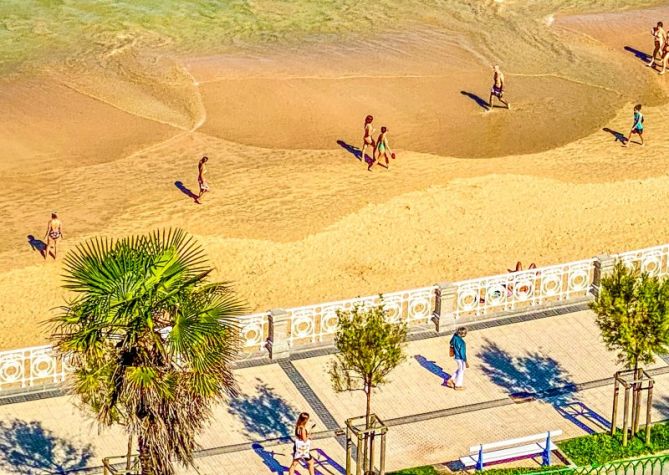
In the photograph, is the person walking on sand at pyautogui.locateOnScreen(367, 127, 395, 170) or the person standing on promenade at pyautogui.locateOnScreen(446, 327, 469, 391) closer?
the person standing on promenade at pyautogui.locateOnScreen(446, 327, 469, 391)

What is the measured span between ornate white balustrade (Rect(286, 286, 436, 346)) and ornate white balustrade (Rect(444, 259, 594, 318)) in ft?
1.93

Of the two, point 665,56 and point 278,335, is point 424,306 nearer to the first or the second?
point 278,335

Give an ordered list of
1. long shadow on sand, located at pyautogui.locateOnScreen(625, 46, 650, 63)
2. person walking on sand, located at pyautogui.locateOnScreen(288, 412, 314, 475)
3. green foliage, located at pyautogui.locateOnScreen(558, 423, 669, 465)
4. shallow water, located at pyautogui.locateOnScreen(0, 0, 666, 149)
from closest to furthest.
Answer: person walking on sand, located at pyautogui.locateOnScreen(288, 412, 314, 475) → green foliage, located at pyautogui.locateOnScreen(558, 423, 669, 465) → shallow water, located at pyautogui.locateOnScreen(0, 0, 666, 149) → long shadow on sand, located at pyautogui.locateOnScreen(625, 46, 650, 63)

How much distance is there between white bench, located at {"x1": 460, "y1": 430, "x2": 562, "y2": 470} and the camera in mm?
26516

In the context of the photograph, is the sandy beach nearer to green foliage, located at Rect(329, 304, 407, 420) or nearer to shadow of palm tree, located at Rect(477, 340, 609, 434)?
shadow of palm tree, located at Rect(477, 340, 609, 434)

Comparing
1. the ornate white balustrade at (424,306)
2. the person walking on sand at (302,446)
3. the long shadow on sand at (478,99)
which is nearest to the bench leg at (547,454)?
the ornate white balustrade at (424,306)

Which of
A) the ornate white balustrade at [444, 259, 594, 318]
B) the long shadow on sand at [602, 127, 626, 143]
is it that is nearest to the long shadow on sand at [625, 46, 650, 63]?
the long shadow on sand at [602, 127, 626, 143]

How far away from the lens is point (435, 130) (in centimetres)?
4434

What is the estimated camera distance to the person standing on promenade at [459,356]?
28.9 m

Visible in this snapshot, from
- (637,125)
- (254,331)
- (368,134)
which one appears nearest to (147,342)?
(254,331)

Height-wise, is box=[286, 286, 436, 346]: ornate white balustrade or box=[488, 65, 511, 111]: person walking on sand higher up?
box=[488, 65, 511, 111]: person walking on sand

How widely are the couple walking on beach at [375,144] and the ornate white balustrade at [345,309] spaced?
966 cm

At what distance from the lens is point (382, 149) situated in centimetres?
4112

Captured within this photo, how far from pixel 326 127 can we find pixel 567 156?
22.5 feet
